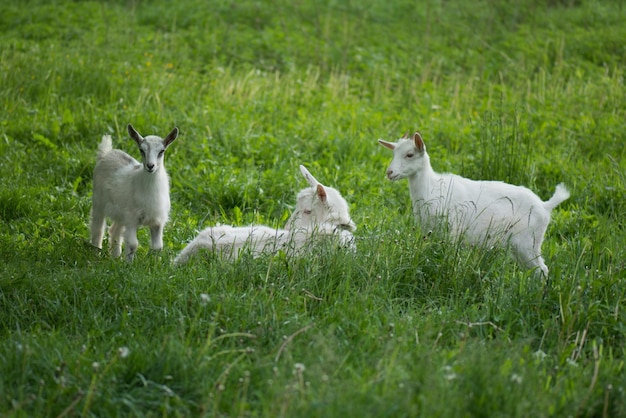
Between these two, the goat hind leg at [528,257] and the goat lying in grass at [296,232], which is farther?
the goat hind leg at [528,257]

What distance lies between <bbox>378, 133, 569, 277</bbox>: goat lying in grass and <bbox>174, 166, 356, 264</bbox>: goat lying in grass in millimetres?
631

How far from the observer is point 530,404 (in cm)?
368

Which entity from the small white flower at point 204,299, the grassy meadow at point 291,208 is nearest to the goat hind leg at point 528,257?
the grassy meadow at point 291,208

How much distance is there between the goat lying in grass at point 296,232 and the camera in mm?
5641

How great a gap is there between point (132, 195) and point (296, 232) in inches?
58.0

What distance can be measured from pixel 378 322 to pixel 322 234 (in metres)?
1.25

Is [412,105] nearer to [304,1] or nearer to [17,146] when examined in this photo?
[17,146]

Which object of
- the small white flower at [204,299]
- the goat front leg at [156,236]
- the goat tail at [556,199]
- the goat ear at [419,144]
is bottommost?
the goat front leg at [156,236]

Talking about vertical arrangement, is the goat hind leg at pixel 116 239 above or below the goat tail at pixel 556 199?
below

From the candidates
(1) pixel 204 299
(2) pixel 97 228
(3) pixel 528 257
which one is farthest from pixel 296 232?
(2) pixel 97 228

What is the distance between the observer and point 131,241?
247 inches

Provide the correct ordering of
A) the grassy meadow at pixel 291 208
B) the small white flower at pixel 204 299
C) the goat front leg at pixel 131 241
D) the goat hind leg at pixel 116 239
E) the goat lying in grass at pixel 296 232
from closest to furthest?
the grassy meadow at pixel 291 208, the small white flower at pixel 204 299, the goat lying in grass at pixel 296 232, the goat front leg at pixel 131 241, the goat hind leg at pixel 116 239

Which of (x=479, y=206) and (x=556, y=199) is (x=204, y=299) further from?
(x=556, y=199)

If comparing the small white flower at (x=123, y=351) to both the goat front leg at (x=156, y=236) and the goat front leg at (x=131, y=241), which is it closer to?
the goat front leg at (x=131, y=241)
